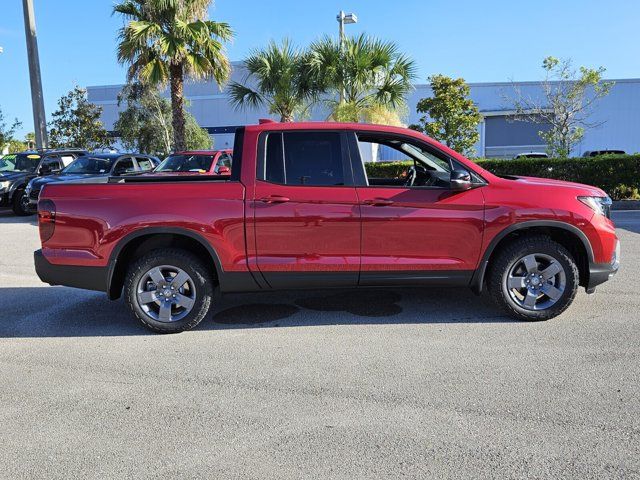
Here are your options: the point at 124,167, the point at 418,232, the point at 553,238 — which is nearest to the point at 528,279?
the point at 553,238

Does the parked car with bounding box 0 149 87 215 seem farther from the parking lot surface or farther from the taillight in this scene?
the taillight

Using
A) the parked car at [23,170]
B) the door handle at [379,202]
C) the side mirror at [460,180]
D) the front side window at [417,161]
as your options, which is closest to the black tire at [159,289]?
the door handle at [379,202]

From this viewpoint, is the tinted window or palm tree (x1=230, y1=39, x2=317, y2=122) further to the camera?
palm tree (x1=230, y1=39, x2=317, y2=122)

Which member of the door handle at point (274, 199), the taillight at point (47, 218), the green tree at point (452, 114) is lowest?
the taillight at point (47, 218)

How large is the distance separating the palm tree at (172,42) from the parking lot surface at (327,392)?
13051 millimetres

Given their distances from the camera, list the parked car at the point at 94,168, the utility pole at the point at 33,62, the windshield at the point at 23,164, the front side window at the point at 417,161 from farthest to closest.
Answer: the utility pole at the point at 33,62 → the windshield at the point at 23,164 → the parked car at the point at 94,168 → the front side window at the point at 417,161

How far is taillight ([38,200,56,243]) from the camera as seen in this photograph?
4.73 metres

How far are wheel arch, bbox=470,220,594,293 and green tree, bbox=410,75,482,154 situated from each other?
1440 centimetres

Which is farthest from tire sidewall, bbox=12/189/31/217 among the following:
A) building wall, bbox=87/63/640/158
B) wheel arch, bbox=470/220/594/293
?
building wall, bbox=87/63/640/158

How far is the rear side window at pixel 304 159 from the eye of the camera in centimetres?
476

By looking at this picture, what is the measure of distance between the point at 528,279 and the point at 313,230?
→ 2.01 metres

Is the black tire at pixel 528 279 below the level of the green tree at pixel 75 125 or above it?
below

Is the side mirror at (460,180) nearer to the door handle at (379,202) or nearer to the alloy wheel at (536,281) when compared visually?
the door handle at (379,202)

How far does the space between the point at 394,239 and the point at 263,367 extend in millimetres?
1605
